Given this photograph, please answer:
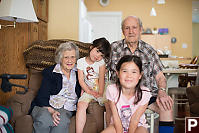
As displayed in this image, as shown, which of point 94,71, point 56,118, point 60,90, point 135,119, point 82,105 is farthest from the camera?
point 94,71

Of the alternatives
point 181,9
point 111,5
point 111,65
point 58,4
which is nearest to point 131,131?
point 111,65

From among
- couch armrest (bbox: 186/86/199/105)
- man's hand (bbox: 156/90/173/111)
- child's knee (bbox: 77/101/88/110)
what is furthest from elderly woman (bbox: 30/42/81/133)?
couch armrest (bbox: 186/86/199/105)

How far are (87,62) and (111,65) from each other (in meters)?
0.26

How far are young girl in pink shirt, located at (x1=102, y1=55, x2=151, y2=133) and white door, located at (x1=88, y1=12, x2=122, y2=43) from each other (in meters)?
5.40

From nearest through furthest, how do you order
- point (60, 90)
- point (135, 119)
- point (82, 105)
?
point (135, 119), point (82, 105), point (60, 90)

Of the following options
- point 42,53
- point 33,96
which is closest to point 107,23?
point 42,53

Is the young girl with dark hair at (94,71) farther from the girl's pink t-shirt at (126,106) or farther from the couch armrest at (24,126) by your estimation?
the couch armrest at (24,126)

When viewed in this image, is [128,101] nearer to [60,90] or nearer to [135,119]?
[135,119]

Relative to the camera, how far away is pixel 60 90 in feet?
6.49

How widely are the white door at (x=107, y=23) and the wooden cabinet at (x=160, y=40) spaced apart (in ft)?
3.15

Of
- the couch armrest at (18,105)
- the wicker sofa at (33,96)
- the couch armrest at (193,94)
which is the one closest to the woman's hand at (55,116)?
the wicker sofa at (33,96)

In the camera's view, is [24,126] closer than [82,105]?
Yes

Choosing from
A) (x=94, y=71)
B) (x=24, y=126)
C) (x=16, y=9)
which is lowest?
(x=24, y=126)

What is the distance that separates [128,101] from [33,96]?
97cm
